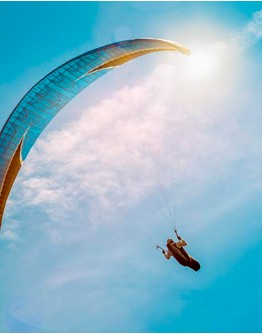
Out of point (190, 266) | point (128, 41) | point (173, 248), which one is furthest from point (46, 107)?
point (190, 266)

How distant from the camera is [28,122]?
13906mm

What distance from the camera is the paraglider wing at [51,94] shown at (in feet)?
43.9

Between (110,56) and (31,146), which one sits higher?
(110,56)

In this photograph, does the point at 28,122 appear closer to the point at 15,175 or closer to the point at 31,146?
the point at 31,146

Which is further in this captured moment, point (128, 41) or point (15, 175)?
point (15, 175)

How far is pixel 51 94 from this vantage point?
13.7 meters

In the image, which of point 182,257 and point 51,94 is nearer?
point 182,257

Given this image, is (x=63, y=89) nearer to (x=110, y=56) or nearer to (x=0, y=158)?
(x=110, y=56)

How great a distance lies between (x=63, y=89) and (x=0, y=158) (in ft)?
12.4

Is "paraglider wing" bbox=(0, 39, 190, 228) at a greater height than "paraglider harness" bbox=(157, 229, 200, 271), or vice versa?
"paraglider wing" bbox=(0, 39, 190, 228)

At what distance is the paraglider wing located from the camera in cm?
1339

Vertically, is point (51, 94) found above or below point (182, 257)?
above

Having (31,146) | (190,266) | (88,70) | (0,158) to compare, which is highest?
(88,70)

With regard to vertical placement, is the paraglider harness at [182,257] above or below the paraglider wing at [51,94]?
below
